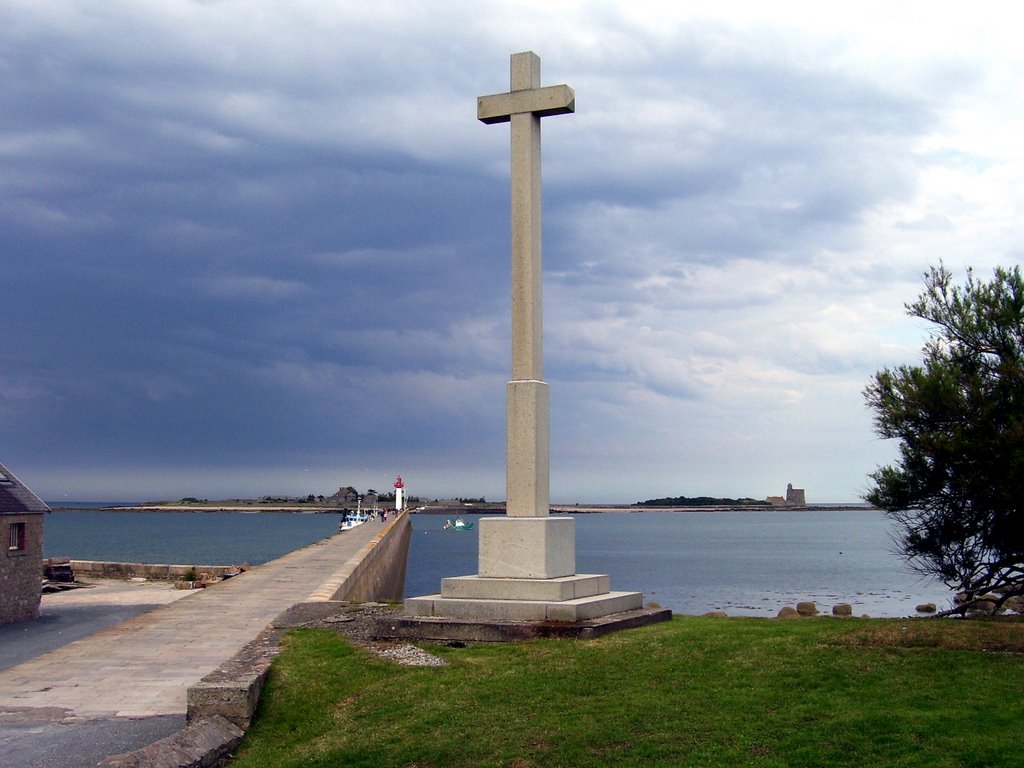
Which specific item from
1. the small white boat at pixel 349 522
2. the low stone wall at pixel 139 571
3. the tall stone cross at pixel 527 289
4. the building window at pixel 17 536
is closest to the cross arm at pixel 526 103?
the tall stone cross at pixel 527 289

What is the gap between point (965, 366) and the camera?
44.9 feet

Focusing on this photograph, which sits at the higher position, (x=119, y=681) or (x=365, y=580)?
(x=119, y=681)

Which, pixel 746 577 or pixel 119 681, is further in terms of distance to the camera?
pixel 746 577

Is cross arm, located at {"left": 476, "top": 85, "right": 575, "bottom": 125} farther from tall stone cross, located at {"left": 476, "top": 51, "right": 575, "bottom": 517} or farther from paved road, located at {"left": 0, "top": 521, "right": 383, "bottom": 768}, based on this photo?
paved road, located at {"left": 0, "top": 521, "right": 383, "bottom": 768}

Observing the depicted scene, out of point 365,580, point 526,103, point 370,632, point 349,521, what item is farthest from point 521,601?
point 349,521

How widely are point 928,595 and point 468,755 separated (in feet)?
148

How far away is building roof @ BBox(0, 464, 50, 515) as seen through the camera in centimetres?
2278

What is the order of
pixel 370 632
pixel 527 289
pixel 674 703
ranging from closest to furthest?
pixel 674 703 → pixel 370 632 → pixel 527 289

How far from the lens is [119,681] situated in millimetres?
12375

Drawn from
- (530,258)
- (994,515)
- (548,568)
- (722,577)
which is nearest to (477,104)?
(530,258)

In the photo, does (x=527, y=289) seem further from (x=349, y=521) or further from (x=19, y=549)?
(x=349, y=521)

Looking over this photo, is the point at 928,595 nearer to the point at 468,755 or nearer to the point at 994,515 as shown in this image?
the point at 994,515

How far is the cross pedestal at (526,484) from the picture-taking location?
12039mm

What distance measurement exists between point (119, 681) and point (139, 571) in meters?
29.2
